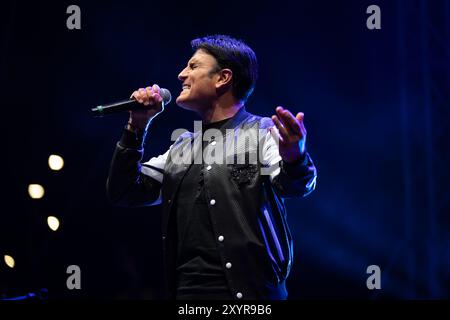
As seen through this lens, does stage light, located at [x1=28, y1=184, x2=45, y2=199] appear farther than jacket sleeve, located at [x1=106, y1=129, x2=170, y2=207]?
Yes

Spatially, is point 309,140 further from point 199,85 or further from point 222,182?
point 222,182

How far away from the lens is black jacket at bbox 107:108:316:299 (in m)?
1.88

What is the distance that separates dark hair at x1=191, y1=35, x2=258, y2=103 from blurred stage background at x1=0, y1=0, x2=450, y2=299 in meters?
2.19

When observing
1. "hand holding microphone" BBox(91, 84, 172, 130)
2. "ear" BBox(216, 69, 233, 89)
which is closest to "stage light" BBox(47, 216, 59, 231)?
"hand holding microphone" BBox(91, 84, 172, 130)

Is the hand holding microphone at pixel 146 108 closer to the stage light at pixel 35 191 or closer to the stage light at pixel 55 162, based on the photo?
the stage light at pixel 55 162

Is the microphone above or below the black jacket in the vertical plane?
above

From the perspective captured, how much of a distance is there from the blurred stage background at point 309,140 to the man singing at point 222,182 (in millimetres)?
2279

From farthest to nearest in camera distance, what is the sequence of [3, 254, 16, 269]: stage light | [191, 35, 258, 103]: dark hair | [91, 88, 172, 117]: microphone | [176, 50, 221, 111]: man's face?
[3, 254, 16, 269]: stage light, [191, 35, 258, 103]: dark hair, [176, 50, 221, 111]: man's face, [91, 88, 172, 117]: microphone

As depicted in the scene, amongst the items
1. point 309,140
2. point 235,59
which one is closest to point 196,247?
point 235,59

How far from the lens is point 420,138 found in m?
4.72

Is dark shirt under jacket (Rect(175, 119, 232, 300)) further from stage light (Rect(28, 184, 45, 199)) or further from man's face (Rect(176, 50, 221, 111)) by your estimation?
stage light (Rect(28, 184, 45, 199))

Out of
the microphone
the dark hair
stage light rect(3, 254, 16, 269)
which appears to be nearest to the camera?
the microphone
